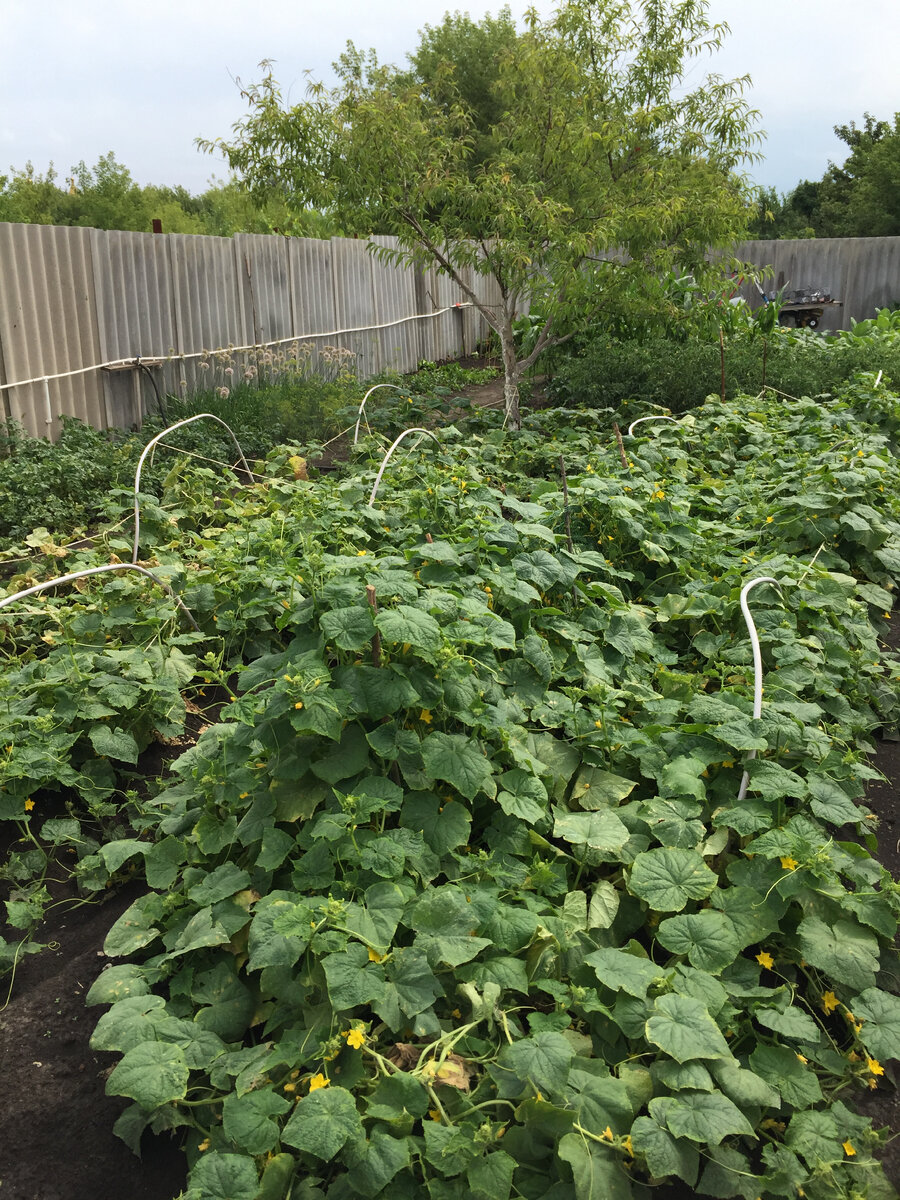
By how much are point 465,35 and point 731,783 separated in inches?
1414

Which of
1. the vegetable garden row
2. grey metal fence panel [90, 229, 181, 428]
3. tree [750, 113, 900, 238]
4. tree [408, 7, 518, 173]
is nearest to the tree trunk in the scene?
grey metal fence panel [90, 229, 181, 428]

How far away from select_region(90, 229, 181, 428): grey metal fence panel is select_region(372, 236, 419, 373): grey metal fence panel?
A: 217 inches

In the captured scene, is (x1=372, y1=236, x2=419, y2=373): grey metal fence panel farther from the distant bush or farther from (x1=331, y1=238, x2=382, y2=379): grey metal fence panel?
the distant bush

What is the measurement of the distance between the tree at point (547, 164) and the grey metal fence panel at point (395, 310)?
561 centimetres

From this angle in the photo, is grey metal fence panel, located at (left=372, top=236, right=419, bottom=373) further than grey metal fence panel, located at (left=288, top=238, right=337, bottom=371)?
Yes

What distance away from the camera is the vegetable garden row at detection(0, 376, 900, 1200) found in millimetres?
1956

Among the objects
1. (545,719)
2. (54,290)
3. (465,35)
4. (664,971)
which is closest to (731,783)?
(545,719)

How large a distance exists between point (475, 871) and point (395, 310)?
544 inches

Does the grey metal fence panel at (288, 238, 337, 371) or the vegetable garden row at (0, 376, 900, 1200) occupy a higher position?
the grey metal fence panel at (288, 238, 337, 371)

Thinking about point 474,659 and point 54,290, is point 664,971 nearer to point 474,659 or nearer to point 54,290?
point 474,659

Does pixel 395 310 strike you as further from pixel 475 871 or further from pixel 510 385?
pixel 475 871

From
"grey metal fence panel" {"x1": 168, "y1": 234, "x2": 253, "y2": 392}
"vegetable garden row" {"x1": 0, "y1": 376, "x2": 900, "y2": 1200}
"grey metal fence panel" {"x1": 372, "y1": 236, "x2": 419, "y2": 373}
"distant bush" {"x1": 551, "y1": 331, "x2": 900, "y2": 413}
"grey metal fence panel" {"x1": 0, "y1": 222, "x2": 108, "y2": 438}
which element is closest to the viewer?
"vegetable garden row" {"x1": 0, "y1": 376, "x2": 900, "y2": 1200}

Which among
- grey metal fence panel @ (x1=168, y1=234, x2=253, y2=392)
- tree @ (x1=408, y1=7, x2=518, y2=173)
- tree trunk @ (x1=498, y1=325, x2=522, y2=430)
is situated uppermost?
tree @ (x1=408, y1=7, x2=518, y2=173)

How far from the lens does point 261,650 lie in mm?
4039
